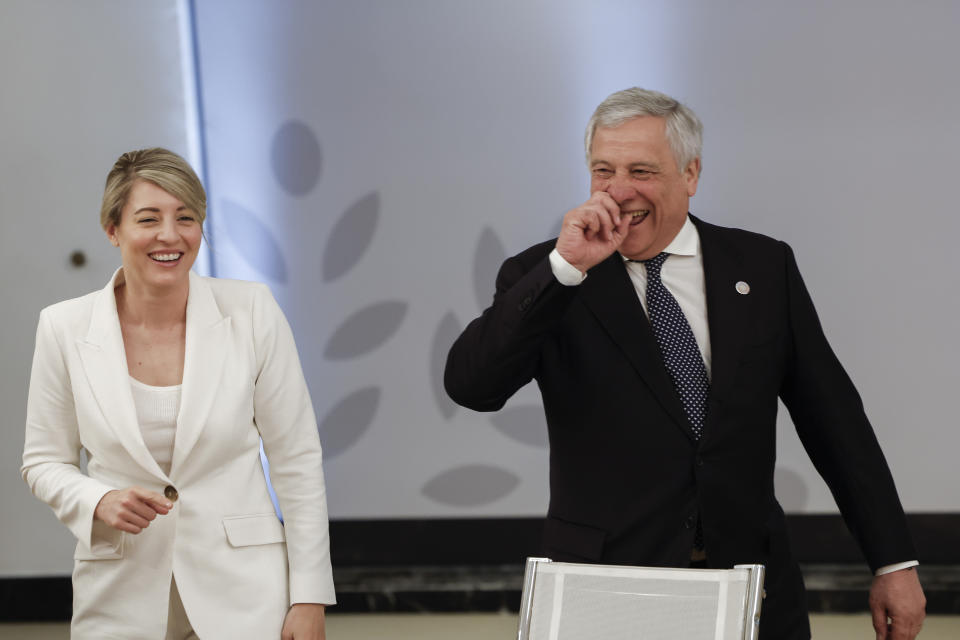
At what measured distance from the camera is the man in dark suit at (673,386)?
2.04 meters

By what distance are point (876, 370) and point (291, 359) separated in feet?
10.1

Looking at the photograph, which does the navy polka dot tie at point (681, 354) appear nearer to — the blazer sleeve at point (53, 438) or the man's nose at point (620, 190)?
the man's nose at point (620, 190)

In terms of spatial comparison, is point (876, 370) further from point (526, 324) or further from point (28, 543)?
point (28, 543)

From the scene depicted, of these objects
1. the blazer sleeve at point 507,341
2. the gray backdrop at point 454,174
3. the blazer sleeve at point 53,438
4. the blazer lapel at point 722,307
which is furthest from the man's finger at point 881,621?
the gray backdrop at point 454,174

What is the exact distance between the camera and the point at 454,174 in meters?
4.67

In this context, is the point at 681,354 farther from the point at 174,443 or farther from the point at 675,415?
the point at 174,443

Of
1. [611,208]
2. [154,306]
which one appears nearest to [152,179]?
[154,306]

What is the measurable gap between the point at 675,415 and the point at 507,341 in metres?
0.36

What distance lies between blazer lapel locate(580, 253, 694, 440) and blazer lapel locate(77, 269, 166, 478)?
0.89m

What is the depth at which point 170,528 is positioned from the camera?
6.79ft

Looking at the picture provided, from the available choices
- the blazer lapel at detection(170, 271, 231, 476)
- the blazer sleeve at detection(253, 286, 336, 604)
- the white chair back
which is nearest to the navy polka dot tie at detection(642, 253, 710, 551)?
the white chair back

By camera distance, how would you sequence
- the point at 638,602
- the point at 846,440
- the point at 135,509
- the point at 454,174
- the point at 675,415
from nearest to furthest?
the point at 638,602 < the point at 135,509 < the point at 675,415 < the point at 846,440 < the point at 454,174

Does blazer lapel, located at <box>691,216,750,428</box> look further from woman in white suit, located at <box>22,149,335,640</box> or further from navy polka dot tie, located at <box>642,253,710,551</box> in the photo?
woman in white suit, located at <box>22,149,335,640</box>

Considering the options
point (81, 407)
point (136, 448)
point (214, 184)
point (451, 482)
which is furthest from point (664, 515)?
point (214, 184)
